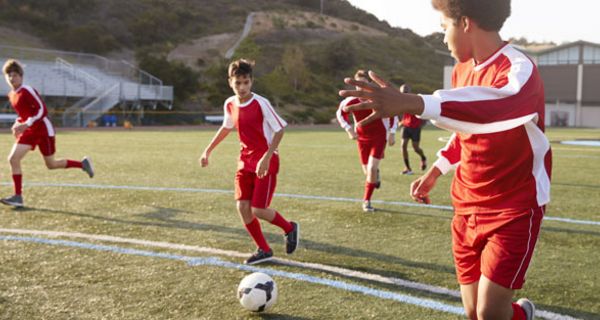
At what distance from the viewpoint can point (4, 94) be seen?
3188cm

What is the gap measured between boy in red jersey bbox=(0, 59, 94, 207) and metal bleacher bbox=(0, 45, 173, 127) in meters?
25.7

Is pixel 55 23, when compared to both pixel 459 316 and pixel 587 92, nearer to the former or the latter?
pixel 587 92

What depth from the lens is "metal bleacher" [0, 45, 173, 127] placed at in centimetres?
3416

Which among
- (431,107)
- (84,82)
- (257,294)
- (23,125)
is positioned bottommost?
(257,294)

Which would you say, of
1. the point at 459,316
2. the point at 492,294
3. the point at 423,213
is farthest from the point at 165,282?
the point at 423,213

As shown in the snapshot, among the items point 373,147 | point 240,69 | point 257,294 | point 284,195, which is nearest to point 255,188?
point 240,69

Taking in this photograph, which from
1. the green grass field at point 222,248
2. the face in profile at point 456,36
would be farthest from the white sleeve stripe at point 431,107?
the green grass field at point 222,248

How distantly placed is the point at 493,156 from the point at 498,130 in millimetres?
372

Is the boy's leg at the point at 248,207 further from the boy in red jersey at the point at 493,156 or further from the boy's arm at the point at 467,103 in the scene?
the boy's arm at the point at 467,103

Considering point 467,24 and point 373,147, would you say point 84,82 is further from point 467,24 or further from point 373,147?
point 467,24

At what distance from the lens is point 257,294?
3652 millimetres

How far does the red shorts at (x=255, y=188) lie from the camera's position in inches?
196

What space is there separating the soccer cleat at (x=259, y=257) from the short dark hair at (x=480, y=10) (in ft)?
9.88

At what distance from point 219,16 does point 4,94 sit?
5686cm
